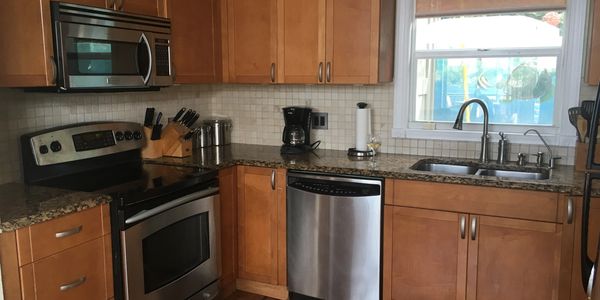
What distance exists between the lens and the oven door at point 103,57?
7.41 feet

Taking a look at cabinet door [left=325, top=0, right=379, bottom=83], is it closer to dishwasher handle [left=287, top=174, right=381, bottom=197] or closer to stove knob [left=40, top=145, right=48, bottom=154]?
dishwasher handle [left=287, top=174, right=381, bottom=197]

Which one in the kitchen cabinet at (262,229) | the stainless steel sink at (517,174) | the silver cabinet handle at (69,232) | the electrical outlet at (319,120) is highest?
the electrical outlet at (319,120)

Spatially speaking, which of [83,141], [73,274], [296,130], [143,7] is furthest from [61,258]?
[296,130]

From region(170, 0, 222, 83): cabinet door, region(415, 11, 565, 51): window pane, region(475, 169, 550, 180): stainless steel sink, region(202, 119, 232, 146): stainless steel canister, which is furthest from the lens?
region(202, 119, 232, 146): stainless steel canister

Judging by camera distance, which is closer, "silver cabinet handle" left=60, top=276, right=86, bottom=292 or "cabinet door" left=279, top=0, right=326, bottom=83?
"silver cabinet handle" left=60, top=276, right=86, bottom=292

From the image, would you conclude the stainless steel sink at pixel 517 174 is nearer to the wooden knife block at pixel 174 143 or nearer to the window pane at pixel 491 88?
the window pane at pixel 491 88

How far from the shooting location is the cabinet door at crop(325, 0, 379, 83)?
293cm

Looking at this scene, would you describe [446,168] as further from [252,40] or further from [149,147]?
[149,147]

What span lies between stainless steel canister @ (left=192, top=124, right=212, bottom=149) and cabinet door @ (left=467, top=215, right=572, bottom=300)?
73.8 inches

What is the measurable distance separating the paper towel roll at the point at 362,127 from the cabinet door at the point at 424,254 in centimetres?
58

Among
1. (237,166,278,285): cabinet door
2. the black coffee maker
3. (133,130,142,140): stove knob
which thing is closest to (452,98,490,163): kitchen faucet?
the black coffee maker

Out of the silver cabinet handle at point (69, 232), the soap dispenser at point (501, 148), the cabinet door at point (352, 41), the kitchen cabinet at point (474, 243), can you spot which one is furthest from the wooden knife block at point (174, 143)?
the soap dispenser at point (501, 148)

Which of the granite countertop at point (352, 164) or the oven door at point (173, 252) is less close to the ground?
the granite countertop at point (352, 164)

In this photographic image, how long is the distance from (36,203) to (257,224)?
1.34 meters
